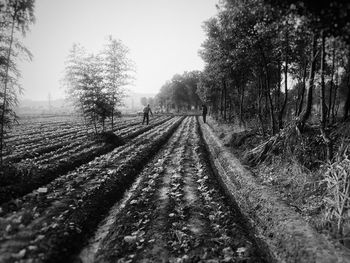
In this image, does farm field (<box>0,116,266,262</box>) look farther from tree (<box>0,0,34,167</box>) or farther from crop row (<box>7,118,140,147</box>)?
crop row (<box>7,118,140,147</box>)

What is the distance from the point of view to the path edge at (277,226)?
4.23 m

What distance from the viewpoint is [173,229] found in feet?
17.0

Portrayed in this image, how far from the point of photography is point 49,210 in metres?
5.66

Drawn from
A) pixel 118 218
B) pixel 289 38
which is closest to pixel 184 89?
pixel 289 38

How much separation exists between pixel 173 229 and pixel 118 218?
1.41 m

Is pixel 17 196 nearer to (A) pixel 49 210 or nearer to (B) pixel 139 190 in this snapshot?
(A) pixel 49 210

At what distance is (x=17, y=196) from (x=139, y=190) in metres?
3.27

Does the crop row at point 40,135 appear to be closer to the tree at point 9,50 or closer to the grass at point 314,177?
the tree at point 9,50

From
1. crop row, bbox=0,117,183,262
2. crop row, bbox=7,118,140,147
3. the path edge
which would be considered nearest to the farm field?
crop row, bbox=0,117,183,262

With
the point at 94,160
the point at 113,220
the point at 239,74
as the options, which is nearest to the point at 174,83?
the point at 239,74

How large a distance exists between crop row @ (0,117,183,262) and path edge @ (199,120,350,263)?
3702 mm

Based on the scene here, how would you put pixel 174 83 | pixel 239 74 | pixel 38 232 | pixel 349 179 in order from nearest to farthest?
pixel 38 232 < pixel 349 179 < pixel 239 74 < pixel 174 83

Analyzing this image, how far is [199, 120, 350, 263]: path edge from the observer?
4.23 m

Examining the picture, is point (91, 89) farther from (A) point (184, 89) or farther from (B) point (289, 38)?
(A) point (184, 89)
